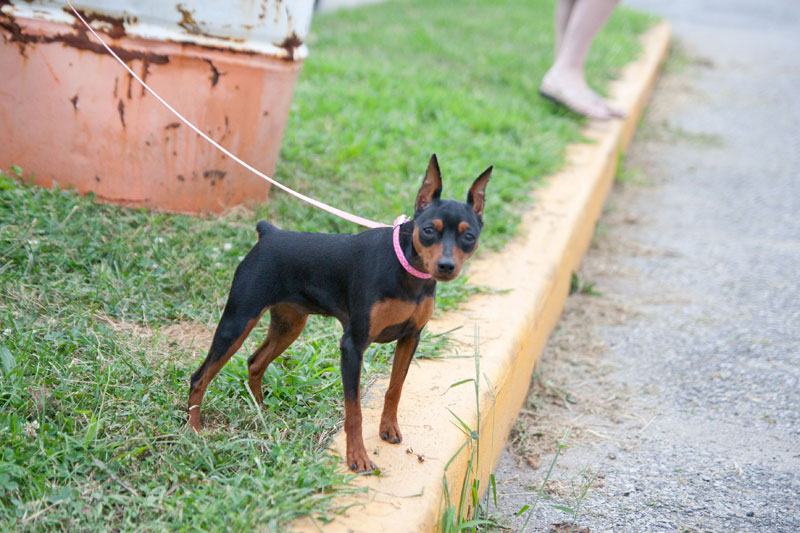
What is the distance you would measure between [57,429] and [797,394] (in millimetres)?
2702

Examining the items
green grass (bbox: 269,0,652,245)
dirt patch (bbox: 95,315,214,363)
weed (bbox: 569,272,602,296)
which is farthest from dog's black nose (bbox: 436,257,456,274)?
weed (bbox: 569,272,602,296)

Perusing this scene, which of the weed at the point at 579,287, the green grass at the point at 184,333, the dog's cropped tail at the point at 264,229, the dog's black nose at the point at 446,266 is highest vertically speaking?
the dog's black nose at the point at 446,266

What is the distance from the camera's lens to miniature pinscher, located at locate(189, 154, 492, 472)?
2.18m

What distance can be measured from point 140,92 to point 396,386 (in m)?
1.91

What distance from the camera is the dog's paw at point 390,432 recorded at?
244cm

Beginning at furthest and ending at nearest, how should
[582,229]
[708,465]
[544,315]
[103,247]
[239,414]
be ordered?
[582,229] < [544,315] < [103,247] < [708,465] < [239,414]

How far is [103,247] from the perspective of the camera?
3369 millimetres

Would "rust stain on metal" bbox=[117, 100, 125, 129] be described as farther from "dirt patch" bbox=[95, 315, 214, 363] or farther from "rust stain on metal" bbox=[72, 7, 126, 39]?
"dirt patch" bbox=[95, 315, 214, 363]

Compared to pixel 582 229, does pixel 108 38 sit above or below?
above

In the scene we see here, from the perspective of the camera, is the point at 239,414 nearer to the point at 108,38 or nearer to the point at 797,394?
the point at 108,38

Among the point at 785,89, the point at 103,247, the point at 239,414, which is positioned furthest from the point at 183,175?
the point at 785,89

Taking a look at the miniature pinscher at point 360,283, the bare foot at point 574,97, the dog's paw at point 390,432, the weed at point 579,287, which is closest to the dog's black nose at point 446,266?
the miniature pinscher at point 360,283

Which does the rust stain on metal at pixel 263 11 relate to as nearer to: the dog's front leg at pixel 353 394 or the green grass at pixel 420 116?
the green grass at pixel 420 116

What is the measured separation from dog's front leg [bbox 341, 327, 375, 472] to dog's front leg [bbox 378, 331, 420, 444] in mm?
174
